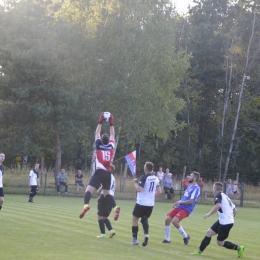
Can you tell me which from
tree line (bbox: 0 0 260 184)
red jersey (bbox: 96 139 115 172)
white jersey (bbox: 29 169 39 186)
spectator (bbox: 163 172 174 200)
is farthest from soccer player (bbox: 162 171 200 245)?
tree line (bbox: 0 0 260 184)

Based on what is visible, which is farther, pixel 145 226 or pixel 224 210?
pixel 145 226

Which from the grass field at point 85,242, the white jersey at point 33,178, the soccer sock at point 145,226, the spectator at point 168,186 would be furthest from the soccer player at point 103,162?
the spectator at point 168,186

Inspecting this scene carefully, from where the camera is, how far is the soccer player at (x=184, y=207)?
1372 centimetres

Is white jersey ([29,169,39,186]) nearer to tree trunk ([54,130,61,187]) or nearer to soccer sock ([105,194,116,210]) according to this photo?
tree trunk ([54,130,61,187])

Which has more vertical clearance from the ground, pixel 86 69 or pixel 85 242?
pixel 86 69

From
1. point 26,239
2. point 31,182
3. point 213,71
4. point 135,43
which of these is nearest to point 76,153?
point 213,71

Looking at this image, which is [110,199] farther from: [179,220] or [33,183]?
[33,183]

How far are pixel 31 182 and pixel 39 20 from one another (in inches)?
712

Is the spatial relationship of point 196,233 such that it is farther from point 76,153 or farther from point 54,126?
point 76,153

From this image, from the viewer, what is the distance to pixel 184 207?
14.1m

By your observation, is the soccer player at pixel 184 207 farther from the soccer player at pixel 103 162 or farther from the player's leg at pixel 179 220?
the soccer player at pixel 103 162

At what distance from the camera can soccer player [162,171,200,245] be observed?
Result: 13719 mm

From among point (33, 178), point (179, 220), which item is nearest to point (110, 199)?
point (179, 220)

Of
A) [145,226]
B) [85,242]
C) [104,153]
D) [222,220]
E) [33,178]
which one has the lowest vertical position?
[85,242]
